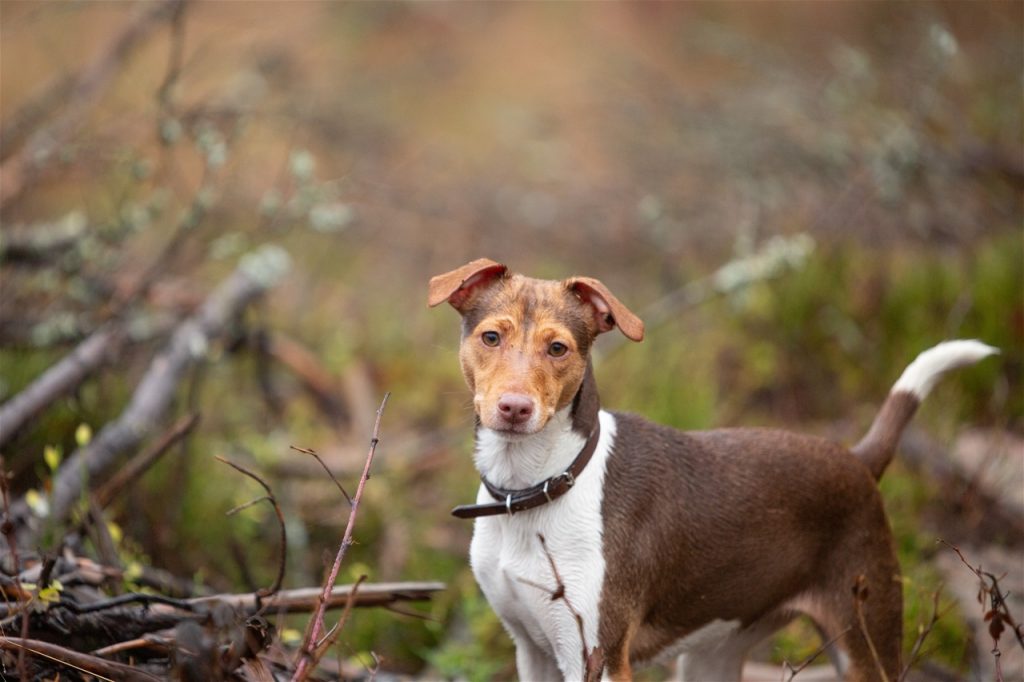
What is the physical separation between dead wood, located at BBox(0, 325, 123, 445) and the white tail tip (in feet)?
11.2

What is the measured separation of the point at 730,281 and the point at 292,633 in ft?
10.3

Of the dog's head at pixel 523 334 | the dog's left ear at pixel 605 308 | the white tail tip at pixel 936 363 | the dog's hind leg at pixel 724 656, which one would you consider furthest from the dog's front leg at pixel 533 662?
the white tail tip at pixel 936 363

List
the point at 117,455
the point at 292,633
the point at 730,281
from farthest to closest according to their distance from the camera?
the point at 730,281, the point at 117,455, the point at 292,633

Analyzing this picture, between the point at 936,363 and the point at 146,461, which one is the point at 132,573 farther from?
the point at 936,363

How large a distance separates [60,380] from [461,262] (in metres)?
4.96

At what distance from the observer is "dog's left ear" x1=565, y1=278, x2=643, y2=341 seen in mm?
3108

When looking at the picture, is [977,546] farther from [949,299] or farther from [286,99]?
[286,99]

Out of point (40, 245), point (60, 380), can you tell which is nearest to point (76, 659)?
point (60, 380)

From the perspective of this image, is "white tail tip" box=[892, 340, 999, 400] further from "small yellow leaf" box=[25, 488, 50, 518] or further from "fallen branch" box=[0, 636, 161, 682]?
"small yellow leaf" box=[25, 488, 50, 518]

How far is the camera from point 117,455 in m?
4.73

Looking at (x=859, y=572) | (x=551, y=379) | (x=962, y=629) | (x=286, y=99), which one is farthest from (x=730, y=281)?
(x=286, y=99)

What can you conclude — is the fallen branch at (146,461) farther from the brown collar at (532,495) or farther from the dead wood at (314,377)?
the dead wood at (314,377)

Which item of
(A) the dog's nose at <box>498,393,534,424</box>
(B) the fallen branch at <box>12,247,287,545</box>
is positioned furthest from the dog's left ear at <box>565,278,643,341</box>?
(B) the fallen branch at <box>12,247,287,545</box>

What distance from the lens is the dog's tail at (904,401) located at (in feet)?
12.1
